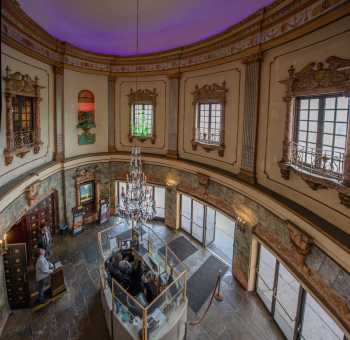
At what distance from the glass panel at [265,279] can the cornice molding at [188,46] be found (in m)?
5.55

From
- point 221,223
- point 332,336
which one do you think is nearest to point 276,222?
point 332,336

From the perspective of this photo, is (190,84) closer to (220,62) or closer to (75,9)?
(220,62)

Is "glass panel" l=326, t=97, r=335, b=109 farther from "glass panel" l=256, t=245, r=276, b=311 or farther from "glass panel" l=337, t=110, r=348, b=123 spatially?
"glass panel" l=256, t=245, r=276, b=311

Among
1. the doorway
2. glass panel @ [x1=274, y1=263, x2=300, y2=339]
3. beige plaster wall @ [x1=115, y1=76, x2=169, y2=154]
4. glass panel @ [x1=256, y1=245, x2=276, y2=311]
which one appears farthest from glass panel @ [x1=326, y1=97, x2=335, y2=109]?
beige plaster wall @ [x1=115, y1=76, x2=169, y2=154]

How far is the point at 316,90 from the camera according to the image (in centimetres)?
502

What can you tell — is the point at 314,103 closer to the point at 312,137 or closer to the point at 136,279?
the point at 312,137

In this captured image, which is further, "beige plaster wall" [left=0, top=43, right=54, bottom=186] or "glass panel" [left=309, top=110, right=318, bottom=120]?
"beige plaster wall" [left=0, top=43, right=54, bottom=186]

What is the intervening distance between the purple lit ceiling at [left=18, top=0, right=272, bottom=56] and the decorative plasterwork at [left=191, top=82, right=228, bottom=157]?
5.45 feet

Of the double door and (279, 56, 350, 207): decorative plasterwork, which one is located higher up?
(279, 56, 350, 207): decorative plasterwork

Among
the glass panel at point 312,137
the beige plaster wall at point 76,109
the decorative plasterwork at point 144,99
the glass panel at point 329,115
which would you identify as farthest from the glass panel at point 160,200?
the glass panel at point 329,115

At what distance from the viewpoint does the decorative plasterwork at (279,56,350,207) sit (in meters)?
4.41

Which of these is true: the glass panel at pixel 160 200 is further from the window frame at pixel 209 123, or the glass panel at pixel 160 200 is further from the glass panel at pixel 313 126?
the glass panel at pixel 313 126

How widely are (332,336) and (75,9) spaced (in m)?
10.1

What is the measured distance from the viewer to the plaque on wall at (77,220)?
10812 mm
